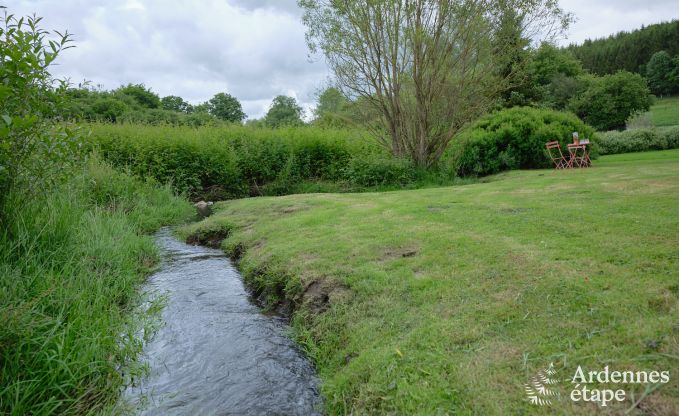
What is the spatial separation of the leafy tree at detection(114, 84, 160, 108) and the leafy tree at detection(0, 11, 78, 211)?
52036mm

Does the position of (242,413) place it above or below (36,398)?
below

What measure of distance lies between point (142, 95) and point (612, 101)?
182 ft

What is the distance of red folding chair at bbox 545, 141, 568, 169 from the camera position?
12731 mm

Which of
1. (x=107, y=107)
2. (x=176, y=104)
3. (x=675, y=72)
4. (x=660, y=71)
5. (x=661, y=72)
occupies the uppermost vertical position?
(x=176, y=104)

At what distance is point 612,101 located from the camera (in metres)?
38.8

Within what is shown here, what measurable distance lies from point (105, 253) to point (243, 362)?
2.73m

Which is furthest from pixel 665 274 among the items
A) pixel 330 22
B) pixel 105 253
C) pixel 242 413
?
pixel 330 22

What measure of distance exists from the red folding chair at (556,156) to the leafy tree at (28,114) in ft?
42.8

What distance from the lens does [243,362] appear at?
10.1 ft

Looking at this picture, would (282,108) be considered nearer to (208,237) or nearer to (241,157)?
(241,157)

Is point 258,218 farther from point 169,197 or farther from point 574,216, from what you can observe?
point 574,216

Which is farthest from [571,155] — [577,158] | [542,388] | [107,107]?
[107,107]

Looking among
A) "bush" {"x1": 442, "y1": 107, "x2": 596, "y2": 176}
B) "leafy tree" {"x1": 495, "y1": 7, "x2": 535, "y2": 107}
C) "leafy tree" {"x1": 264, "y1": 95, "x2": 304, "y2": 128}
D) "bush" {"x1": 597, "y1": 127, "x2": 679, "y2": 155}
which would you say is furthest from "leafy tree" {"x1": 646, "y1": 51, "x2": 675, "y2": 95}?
"leafy tree" {"x1": 495, "y1": 7, "x2": 535, "y2": 107}

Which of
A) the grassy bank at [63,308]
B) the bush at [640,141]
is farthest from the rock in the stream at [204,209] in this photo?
the bush at [640,141]
